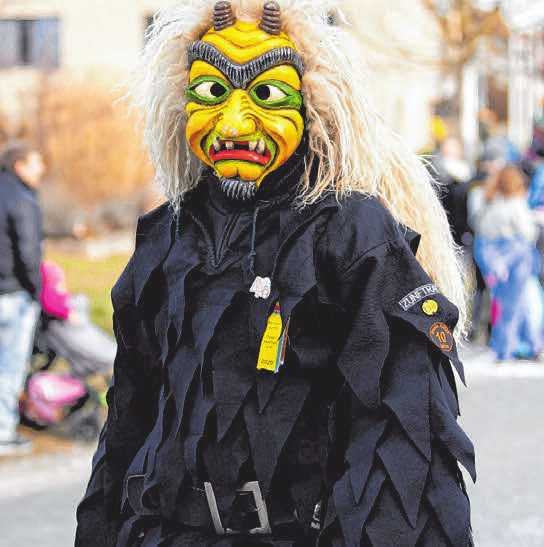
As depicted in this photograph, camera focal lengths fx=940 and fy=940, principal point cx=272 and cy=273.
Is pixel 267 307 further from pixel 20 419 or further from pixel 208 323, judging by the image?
pixel 20 419

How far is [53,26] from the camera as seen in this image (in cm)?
1991

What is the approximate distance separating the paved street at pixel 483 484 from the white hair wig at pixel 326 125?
9.75 ft

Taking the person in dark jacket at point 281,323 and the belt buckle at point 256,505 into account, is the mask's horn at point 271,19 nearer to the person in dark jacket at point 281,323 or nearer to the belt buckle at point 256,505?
the person in dark jacket at point 281,323

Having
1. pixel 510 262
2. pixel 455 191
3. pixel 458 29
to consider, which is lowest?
pixel 510 262

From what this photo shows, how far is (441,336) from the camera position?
1.80 metres

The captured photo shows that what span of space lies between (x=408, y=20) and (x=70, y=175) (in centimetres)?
779

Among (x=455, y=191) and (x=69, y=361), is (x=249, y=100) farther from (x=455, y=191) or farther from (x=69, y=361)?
(x=455, y=191)

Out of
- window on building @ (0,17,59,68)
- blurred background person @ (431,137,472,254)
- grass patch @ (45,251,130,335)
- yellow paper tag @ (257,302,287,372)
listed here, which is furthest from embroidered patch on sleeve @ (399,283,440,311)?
window on building @ (0,17,59,68)

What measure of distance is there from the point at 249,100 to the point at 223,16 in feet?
0.63

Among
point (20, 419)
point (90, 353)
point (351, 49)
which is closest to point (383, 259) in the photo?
point (351, 49)

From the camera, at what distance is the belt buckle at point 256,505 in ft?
6.17

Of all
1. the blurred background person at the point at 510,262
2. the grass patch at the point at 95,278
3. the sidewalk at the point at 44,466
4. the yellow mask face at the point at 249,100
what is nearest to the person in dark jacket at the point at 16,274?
the sidewalk at the point at 44,466

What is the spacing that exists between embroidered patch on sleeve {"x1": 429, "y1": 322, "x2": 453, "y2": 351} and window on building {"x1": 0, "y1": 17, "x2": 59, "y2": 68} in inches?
715

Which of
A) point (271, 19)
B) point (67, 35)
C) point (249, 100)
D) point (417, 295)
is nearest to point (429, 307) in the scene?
point (417, 295)
